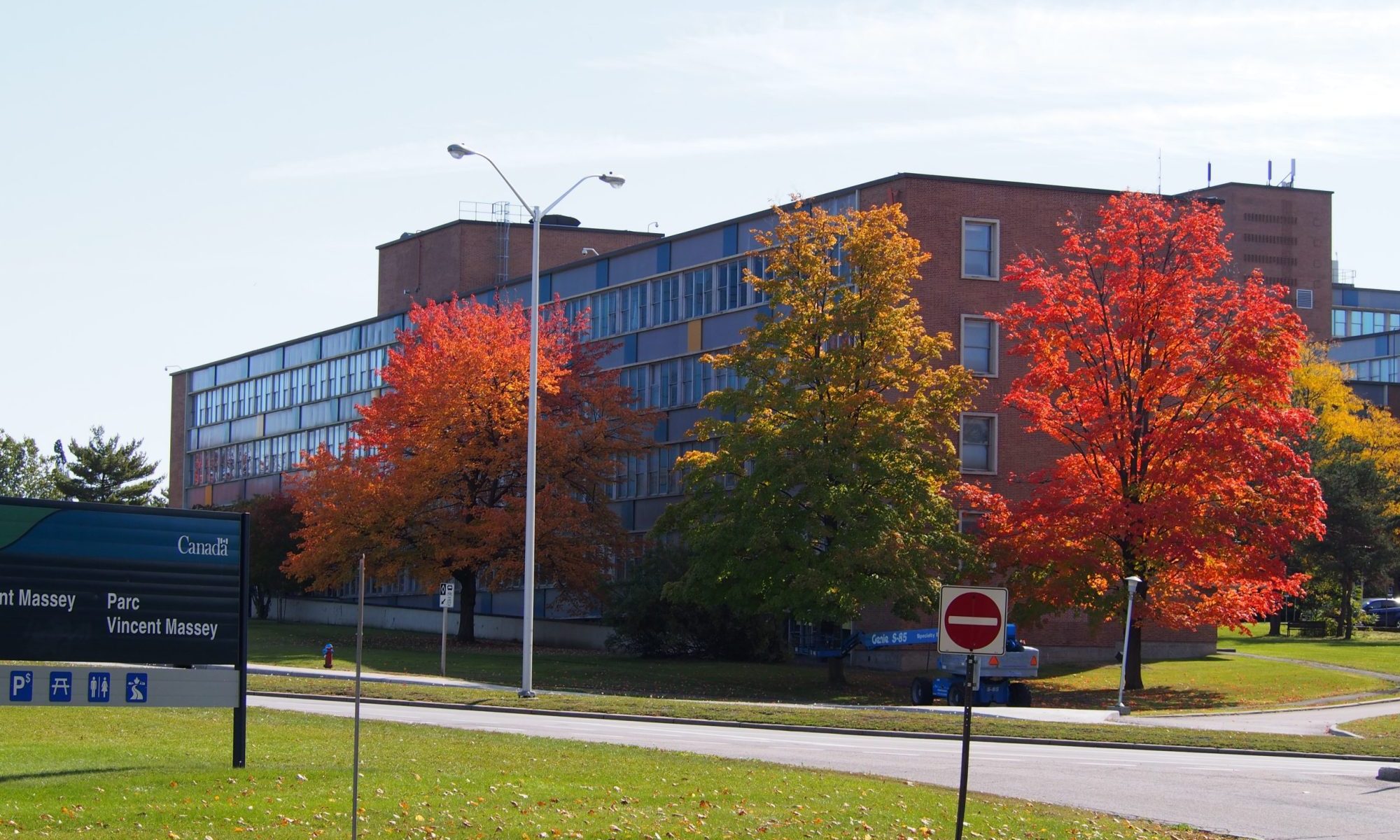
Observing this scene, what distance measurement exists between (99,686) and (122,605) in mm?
882

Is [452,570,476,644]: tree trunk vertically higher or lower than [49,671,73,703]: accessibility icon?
lower

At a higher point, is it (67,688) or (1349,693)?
(67,688)

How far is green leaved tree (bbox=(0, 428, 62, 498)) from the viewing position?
121 meters

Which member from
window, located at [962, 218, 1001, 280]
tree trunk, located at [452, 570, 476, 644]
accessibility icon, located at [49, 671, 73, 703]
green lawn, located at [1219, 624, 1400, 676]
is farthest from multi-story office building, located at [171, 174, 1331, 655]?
accessibility icon, located at [49, 671, 73, 703]

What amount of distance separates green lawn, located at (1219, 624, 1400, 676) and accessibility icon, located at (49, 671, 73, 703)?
147ft

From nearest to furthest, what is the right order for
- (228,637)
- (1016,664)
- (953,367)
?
(228,637)
(1016,664)
(953,367)

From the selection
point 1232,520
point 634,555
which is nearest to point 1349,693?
point 1232,520

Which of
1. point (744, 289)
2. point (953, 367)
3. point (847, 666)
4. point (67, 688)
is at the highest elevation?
point (744, 289)

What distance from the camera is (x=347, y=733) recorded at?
21.0 meters

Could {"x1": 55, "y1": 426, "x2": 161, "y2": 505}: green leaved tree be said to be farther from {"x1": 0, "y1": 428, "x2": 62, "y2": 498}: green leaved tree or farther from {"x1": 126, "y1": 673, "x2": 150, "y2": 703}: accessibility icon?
{"x1": 126, "y1": 673, "x2": 150, "y2": 703}: accessibility icon

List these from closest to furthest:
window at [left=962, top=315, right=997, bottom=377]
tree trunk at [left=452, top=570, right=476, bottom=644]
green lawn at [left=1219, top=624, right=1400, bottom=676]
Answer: window at [left=962, top=315, right=997, bottom=377], green lawn at [left=1219, top=624, right=1400, bottom=676], tree trunk at [left=452, top=570, right=476, bottom=644]

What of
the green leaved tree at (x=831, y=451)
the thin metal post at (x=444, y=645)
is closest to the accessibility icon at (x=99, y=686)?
the thin metal post at (x=444, y=645)

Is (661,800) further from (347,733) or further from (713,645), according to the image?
(713,645)

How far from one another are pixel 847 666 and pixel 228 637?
3664 centimetres
